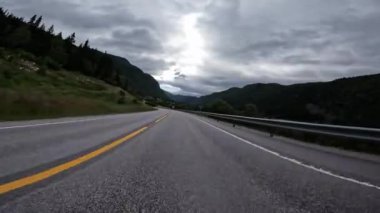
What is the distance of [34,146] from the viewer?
7969 mm

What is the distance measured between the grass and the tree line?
523 inches

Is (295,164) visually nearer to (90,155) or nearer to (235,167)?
(235,167)

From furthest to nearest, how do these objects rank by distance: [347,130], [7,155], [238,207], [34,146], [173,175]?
[347,130] → [34,146] → [7,155] → [173,175] → [238,207]

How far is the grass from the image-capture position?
76.6 ft

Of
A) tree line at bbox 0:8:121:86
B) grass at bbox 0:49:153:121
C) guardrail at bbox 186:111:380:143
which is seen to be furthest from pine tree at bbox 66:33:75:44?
guardrail at bbox 186:111:380:143

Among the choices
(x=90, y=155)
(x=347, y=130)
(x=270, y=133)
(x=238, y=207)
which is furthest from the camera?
(x=270, y=133)

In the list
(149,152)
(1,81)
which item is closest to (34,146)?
(149,152)

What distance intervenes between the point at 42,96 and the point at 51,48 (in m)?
111

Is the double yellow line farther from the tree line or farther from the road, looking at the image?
the tree line

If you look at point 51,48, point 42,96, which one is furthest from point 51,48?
point 42,96

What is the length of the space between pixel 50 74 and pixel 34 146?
10235 centimetres

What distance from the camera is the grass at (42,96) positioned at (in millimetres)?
23344

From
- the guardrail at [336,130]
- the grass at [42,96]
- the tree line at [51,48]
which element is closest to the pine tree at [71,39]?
the tree line at [51,48]

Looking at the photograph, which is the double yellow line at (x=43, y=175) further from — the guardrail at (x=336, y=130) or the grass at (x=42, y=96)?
the grass at (x=42, y=96)
